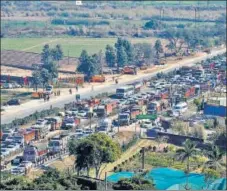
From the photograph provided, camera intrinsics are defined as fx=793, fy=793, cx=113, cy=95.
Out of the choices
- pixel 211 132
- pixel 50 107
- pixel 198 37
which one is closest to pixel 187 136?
pixel 211 132

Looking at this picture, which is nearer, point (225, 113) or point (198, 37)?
point (225, 113)

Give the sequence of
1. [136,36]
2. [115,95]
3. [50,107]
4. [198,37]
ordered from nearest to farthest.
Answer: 1. [50,107]
2. [115,95]
3. [198,37]
4. [136,36]

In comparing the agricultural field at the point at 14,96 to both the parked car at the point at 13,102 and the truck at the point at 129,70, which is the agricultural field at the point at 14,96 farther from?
the truck at the point at 129,70

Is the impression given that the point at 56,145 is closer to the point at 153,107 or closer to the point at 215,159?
the point at 215,159

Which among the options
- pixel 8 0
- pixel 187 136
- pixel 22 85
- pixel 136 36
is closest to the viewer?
pixel 187 136

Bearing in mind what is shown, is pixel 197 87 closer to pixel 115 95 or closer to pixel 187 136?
pixel 115 95

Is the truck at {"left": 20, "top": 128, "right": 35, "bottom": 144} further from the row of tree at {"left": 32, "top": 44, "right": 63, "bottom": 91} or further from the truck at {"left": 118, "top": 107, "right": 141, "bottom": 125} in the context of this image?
the row of tree at {"left": 32, "top": 44, "right": 63, "bottom": 91}

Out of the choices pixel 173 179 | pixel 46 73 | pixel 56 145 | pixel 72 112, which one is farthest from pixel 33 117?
pixel 173 179

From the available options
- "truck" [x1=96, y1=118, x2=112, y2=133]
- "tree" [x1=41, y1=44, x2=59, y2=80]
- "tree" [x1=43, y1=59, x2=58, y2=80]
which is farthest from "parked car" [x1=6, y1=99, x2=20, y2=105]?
"truck" [x1=96, y1=118, x2=112, y2=133]
